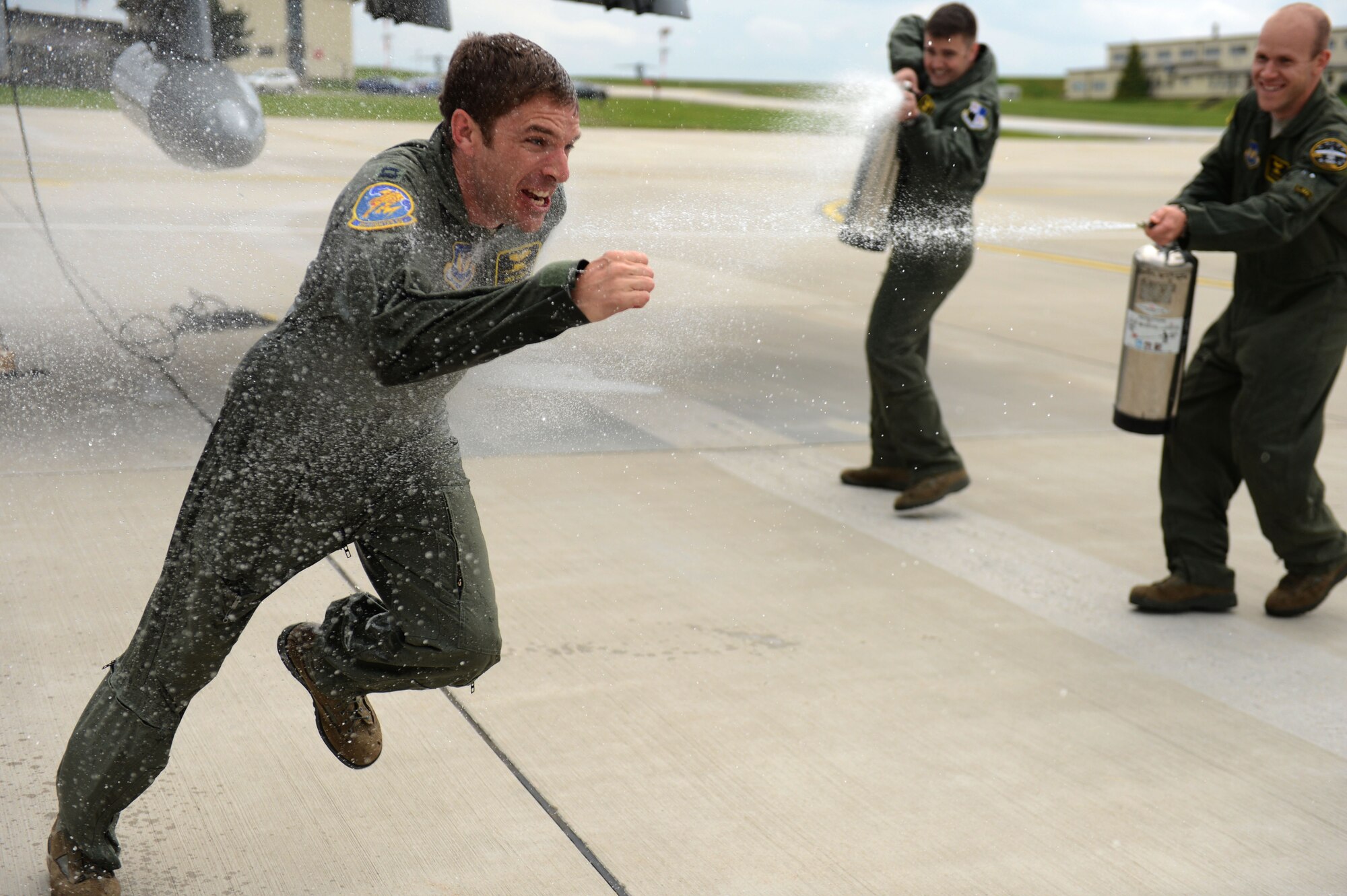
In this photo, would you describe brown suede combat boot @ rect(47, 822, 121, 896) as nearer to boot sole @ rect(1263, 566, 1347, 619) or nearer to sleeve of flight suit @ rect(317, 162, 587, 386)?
sleeve of flight suit @ rect(317, 162, 587, 386)

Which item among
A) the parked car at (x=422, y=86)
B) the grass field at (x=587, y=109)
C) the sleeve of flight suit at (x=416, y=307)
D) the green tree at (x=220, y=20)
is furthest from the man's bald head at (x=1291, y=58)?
the green tree at (x=220, y=20)

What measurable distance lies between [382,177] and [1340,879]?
2.19 meters

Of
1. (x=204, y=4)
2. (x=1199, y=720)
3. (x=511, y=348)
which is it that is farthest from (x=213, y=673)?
(x=204, y=4)

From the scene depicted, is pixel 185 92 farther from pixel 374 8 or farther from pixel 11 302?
pixel 374 8

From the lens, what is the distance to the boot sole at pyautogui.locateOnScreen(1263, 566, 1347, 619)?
3891mm

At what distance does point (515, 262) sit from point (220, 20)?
4919 mm

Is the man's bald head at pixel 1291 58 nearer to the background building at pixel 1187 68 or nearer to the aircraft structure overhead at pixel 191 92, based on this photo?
the aircraft structure overhead at pixel 191 92

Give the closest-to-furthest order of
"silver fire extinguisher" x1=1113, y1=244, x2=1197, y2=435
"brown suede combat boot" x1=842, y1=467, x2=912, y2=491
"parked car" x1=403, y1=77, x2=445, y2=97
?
"parked car" x1=403, y1=77, x2=445, y2=97 < "silver fire extinguisher" x1=1113, y1=244, x2=1197, y2=435 < "brown suede combat boot" x1=842, y1=467, x2=912, y2=491

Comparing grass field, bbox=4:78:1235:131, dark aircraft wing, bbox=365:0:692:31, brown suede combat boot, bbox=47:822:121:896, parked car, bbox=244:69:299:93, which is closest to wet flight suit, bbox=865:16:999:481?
grass field, bbox=4:78:1235:131

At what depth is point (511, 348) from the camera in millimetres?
1839

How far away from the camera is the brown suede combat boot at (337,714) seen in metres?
2.27

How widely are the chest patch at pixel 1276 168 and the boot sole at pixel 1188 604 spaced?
4.12 ft

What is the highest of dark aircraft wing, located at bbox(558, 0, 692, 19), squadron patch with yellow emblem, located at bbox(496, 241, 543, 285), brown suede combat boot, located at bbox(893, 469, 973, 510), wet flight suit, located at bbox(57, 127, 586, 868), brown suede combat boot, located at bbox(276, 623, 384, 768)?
dark aircraft wing, located at bbox(558, 0, 692, 19)

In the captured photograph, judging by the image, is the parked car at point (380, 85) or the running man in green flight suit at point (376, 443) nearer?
the running man in green flight suit at point (376, 443)
